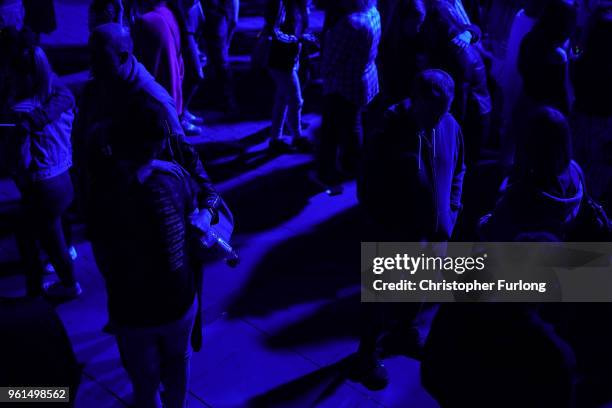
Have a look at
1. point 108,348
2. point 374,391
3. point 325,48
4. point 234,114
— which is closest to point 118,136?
point 108,348

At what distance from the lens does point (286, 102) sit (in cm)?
654

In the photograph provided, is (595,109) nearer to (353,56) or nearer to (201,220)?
(353,56)

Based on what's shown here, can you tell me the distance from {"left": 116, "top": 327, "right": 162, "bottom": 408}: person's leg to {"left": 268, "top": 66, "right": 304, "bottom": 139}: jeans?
3859mm

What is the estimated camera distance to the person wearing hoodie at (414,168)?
352 centimetres

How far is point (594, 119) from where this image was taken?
510 cm

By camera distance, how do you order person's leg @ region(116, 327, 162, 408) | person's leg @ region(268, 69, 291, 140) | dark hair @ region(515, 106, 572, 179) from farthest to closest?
person's leg @ region(268, 69, 291, 140)
dark hair @ region(515, 106, 572, 179)
person's leg @ region(116, 327, 162, 408)

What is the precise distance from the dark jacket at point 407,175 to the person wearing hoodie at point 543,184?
410 mm

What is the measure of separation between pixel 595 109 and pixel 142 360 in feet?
13.2

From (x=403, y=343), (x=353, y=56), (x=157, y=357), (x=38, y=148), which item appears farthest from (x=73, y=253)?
(x=353, y=56)

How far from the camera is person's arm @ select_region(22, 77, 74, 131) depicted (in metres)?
3.95

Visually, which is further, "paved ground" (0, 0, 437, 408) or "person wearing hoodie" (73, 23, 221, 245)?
"paved ground" (0, 0, 437, 408)

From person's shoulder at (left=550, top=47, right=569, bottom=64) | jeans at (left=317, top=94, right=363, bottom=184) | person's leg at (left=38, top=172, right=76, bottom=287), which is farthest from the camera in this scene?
jeans at (left=317, top=94, right=363, bottom=184)

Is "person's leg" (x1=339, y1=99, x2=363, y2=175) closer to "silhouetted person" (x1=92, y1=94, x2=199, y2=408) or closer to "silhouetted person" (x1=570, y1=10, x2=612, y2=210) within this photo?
"silhouetted person" (x1=570, y1=10, x2=612, y2=210)

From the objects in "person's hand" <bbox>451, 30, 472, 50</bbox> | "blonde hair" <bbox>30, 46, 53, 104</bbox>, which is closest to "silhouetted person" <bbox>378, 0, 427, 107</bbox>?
"person's hand" <bbox>451, 30, 472, 50</bbox>
